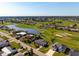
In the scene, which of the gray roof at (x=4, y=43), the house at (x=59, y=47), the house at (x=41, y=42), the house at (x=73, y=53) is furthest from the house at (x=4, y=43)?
the house at (x=73, y=53)

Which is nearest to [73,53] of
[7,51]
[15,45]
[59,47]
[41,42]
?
[59,47]

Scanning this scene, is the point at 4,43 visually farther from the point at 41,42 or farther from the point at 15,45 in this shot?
the point at 41,42

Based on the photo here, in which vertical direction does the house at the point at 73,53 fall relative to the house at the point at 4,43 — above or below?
below

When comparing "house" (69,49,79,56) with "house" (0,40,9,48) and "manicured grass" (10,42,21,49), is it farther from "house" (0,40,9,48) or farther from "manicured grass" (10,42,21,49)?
"house" (0,40,9,48)

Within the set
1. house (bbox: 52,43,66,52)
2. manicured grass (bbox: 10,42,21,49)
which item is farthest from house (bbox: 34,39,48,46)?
manicured grass (bbox: 10,42,21,49)

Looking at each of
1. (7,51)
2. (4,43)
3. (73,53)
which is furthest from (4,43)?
(73,53)

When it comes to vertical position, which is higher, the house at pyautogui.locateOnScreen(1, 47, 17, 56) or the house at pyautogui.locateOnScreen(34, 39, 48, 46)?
the house at pyautogui.locateOnScreen(34, 39, 48, 46)

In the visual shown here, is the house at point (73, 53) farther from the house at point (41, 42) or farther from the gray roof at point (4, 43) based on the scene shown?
the gray roof at point (4, 43)

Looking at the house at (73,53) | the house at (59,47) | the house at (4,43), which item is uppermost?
the house at (4,43)

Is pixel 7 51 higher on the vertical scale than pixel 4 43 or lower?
lower

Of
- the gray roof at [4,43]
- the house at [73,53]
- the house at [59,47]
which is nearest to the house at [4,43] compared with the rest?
the gray roof at [4,43]

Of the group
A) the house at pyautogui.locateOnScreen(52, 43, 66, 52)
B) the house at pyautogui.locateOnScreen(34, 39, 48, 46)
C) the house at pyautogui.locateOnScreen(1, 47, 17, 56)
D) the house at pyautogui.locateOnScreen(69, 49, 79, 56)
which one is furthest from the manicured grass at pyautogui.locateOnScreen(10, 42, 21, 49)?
the house at pyautogui.locateOnScreen(69, 49, 79, 56)

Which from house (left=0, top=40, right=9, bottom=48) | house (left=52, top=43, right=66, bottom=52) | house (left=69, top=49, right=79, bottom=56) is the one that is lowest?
house (left=69, top=49, right=79, bottom=56)

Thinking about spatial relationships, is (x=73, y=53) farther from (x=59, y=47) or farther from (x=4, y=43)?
(x=4, y=43)
